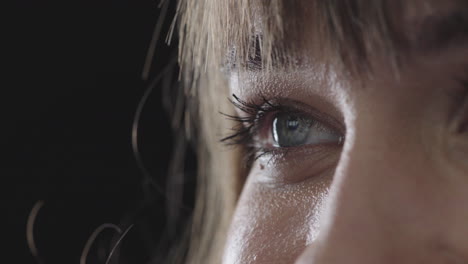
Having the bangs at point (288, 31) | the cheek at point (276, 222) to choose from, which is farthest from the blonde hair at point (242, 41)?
the cheek at point (276, 222)

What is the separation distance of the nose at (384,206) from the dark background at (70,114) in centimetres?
60

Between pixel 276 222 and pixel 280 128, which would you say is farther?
pixel 280 128

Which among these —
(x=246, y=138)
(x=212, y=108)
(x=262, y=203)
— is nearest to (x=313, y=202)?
(x=262, y=203)

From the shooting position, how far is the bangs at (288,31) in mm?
489

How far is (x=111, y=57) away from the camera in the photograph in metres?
1.09

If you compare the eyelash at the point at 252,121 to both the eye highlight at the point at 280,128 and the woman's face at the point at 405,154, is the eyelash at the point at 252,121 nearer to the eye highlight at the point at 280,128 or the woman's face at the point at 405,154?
the eye highlight at the point at 280,128

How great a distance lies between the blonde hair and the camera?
494mm

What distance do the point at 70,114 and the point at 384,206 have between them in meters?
0.71

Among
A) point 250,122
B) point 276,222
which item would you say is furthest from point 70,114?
point 276,222

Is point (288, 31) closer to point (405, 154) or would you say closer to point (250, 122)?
point (405, 154)

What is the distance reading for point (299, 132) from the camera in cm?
73

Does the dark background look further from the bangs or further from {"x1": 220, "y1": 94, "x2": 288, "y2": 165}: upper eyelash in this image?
the bangs

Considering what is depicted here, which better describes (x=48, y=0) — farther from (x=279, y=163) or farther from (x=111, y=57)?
(x=279, y=163)

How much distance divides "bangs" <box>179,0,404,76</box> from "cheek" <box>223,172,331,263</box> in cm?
14
